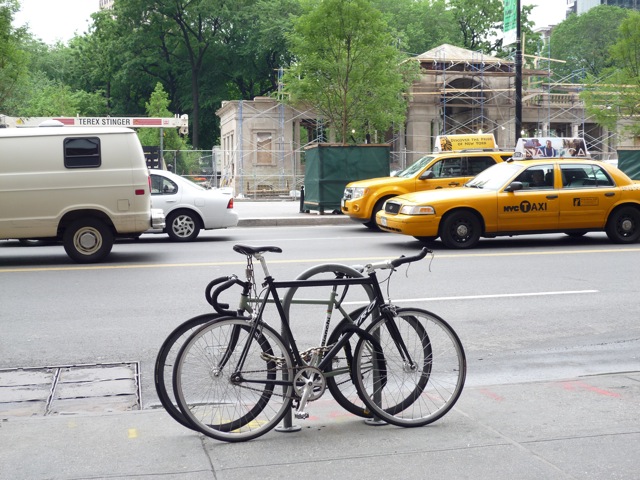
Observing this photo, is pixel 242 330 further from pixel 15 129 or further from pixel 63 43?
pixel 63 43

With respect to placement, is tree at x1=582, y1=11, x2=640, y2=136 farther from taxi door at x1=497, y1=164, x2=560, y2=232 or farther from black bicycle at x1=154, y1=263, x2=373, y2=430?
black bicycle at x1=154, y1=263, x2=373, y2=430

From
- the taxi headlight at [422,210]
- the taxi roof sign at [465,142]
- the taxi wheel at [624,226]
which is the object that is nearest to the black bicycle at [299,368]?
the taxi headlight at [422,210]

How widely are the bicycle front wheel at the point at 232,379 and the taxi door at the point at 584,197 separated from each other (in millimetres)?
11722

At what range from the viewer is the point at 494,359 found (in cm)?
760

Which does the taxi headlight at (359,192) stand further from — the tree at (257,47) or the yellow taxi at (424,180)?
the tree at (257,47)

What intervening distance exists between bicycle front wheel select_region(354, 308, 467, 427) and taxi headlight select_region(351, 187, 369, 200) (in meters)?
14.7

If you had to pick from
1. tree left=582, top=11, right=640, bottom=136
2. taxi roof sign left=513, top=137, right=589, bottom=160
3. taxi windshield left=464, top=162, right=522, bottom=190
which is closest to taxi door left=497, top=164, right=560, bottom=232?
taxi windshield left=464, top=162, right=522, bottom=190

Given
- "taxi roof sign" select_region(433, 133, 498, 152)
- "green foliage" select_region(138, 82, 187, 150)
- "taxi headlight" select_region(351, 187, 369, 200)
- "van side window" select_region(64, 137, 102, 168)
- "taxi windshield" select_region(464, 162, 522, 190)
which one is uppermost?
"green foliage" select_region(138, 82, 187, 150)

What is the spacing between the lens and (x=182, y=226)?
18.1 meters

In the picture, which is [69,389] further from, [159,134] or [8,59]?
[159,134]

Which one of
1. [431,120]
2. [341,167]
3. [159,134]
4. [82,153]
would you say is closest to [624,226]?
[82,153]

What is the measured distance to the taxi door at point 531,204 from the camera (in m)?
15.6

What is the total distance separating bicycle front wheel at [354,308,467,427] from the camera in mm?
5270

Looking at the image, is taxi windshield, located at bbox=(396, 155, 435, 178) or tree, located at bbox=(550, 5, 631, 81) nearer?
taxi windshield, located at bbox=(396, 155, 435, 178)
